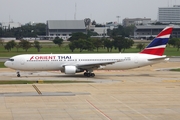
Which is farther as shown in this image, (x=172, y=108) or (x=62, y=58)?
(x=62, y=58)

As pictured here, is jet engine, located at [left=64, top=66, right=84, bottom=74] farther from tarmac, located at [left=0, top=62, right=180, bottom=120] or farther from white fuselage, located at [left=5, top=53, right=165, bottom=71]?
tarmac, located at [left=0, top=62, right=180, bottom=120]

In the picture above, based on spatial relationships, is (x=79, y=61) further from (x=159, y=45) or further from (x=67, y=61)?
(x=159, y=45)

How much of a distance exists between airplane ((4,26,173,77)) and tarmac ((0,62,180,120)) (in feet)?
13.7

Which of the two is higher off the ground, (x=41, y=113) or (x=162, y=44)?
(x=162, y=44)

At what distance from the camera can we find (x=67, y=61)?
51.8m

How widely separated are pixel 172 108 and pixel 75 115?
7363 mm

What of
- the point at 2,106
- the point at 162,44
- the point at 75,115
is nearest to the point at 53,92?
the point at 2,106

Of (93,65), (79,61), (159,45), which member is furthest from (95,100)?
(159,45)

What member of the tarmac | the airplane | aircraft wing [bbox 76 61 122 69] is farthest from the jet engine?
the tarmac

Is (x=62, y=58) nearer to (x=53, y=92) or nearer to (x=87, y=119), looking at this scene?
(x=53, y=92)

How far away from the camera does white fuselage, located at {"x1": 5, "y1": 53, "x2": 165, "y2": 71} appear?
2016 inches

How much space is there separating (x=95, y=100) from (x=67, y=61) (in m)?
18.8

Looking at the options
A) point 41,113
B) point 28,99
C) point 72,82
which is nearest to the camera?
point 41,113

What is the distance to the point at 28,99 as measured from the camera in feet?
110
